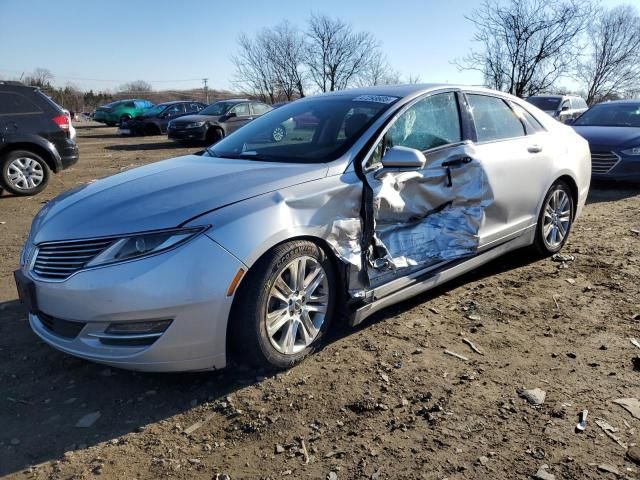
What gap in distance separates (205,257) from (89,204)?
942 mm

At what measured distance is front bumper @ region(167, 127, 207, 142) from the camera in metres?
16.2

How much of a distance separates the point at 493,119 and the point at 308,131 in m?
1.59

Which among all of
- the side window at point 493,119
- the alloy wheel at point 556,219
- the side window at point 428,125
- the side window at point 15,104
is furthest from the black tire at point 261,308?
the side window at point 15,104

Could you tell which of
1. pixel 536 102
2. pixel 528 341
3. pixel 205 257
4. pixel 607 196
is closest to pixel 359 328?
pixel 528 341

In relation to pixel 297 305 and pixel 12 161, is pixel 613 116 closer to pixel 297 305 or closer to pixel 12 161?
pixel 297 305

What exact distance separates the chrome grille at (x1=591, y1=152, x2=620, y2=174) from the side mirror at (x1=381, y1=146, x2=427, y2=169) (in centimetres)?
650

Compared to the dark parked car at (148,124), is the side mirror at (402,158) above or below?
below

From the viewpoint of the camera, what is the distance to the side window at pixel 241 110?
17.3m

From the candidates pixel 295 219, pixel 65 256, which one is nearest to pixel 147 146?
pixel 65 256

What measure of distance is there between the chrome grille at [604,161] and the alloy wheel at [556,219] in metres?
4.07

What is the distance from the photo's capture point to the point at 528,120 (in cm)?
461

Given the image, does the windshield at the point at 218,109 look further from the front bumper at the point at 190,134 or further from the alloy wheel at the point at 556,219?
the alloy wheel at the point at 556,219

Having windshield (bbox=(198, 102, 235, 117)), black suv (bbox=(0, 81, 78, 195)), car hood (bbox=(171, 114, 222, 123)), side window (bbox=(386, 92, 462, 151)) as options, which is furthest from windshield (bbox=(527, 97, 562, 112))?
side window (bbox=(386, 92, 462, 151))

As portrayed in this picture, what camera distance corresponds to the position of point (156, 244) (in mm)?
2555
